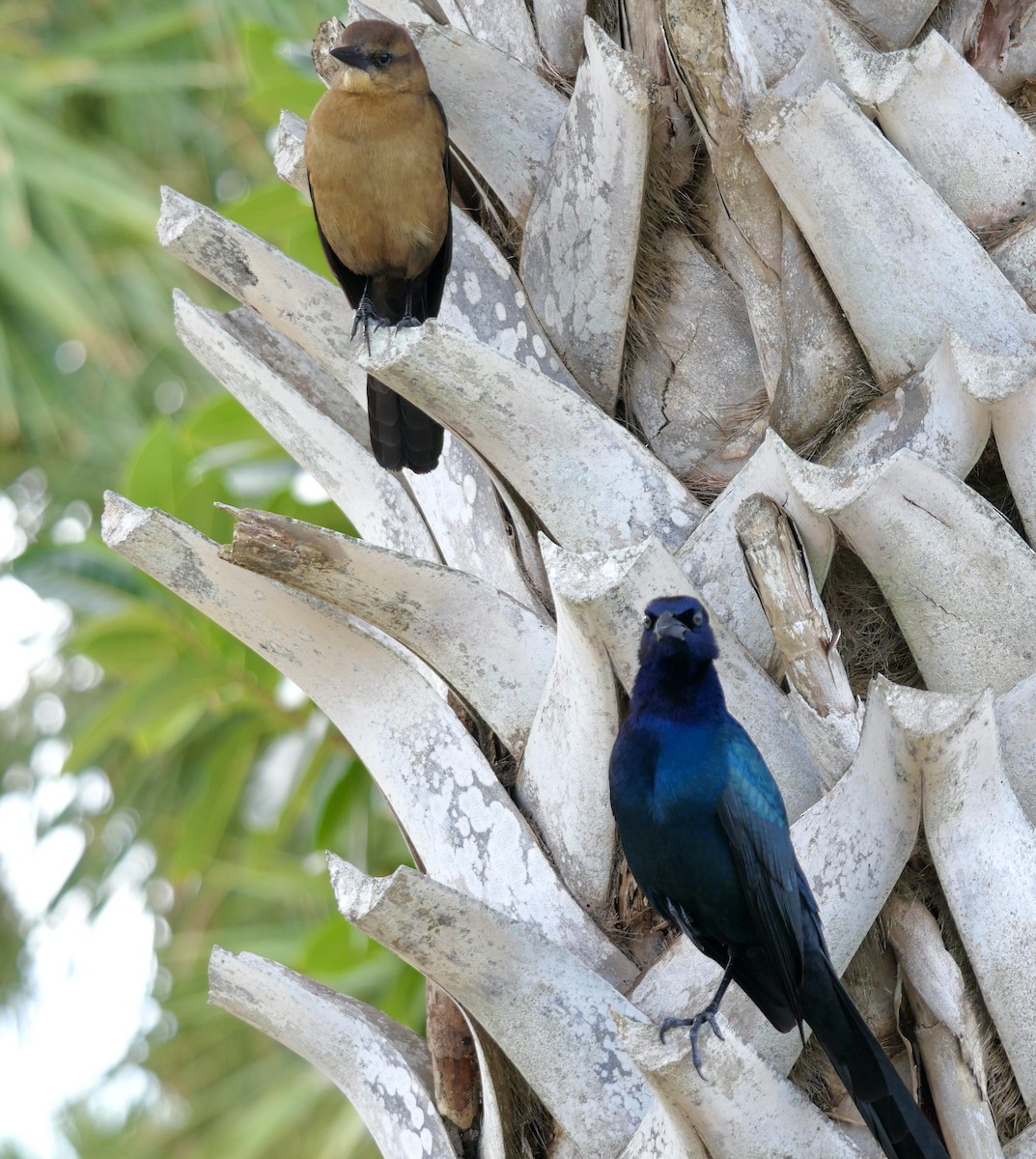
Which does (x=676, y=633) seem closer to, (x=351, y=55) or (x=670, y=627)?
(x=670, y=627)

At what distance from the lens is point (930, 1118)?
1.39 metres

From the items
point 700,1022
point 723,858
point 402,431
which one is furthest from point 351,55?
point 700,1022

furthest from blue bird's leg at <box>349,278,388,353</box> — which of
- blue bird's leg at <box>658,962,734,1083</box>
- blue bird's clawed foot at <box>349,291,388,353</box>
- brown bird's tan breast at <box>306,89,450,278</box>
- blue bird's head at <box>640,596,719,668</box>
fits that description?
blue bird's leg at <box>658,962,734,1083</box>

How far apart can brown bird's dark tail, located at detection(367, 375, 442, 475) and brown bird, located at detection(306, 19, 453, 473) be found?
0.31 feet

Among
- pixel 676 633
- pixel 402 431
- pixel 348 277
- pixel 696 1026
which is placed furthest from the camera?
pixel 348 277

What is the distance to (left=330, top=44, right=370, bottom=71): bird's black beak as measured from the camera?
2201 millimetres

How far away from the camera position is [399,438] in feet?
6.12

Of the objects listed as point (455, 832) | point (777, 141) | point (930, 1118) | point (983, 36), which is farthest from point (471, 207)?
point (930, 1118)

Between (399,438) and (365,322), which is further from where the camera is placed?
(365,322)

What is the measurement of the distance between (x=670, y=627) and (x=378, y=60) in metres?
1.20

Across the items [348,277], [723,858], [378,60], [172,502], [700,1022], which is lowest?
[172,502]

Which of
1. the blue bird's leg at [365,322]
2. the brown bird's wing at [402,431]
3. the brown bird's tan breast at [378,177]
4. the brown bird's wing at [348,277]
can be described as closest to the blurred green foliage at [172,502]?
the brown bird's wing at [348,277]

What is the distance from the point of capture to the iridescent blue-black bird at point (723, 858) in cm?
134

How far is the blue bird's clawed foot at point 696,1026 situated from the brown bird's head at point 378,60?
4.37 ft
